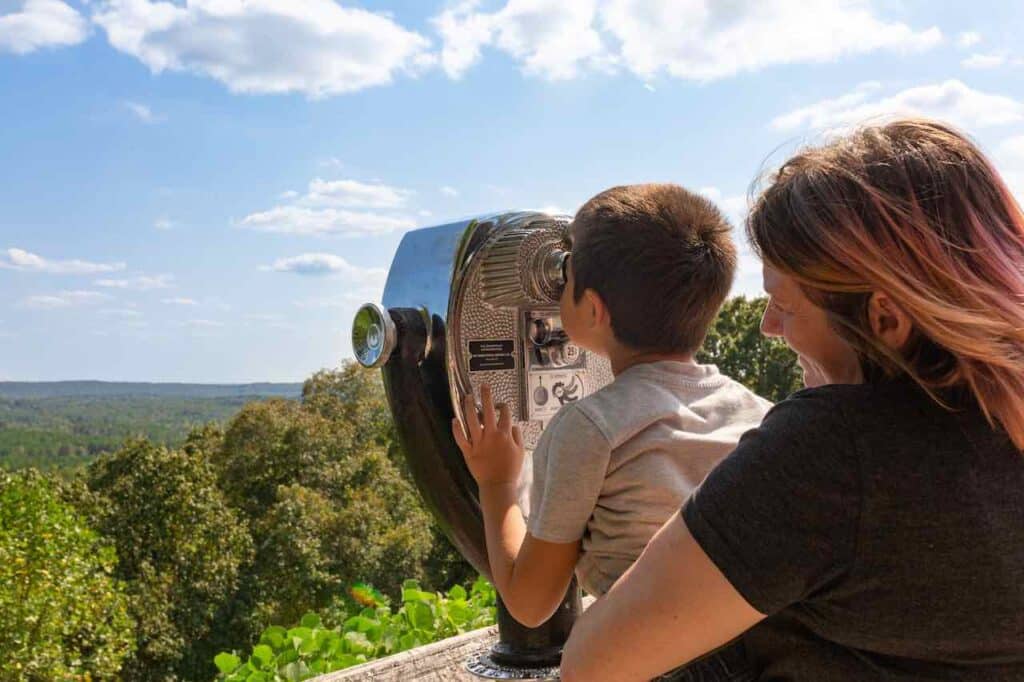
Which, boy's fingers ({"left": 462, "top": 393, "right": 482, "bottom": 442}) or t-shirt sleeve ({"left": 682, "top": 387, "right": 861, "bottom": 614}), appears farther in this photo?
boy's fingers ({"left": 462, "top": 393, "right": 482, "bottom": 442})

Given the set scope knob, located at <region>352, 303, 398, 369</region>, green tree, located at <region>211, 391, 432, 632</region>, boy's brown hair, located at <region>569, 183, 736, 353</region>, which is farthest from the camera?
green tree, located at <region>211, 391, 432, 632</region>

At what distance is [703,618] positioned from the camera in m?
0.80

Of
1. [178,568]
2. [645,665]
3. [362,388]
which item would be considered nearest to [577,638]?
[645,665]

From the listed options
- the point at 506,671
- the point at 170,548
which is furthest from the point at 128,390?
the point at 506,671

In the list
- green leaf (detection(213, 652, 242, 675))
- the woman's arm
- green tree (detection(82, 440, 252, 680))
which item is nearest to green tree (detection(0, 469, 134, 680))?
green tree (detection(82, 440, 252, 680))

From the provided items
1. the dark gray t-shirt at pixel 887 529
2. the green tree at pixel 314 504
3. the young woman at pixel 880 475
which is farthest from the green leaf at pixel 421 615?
the green tree at pixel 314 504

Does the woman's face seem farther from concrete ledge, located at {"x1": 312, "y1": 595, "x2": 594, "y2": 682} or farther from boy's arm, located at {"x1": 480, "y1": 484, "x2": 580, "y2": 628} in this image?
concrete ledge, located at {"x1": 312, "y1": 595, "x2": 594, "y2": 682}

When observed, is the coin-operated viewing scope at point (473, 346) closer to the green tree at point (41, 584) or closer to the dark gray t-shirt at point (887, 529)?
the dark gray t-shirt at point (887, 529)

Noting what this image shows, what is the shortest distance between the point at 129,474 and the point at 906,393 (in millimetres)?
15500

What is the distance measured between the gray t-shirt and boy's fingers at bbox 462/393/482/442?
31cm

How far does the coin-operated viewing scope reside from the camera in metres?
1.70

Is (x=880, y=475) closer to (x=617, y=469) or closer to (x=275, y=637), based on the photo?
(x=617, y=469)

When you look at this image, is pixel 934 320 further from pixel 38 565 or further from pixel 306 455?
pixel 306 455

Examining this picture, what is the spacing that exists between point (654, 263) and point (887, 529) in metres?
0.58
